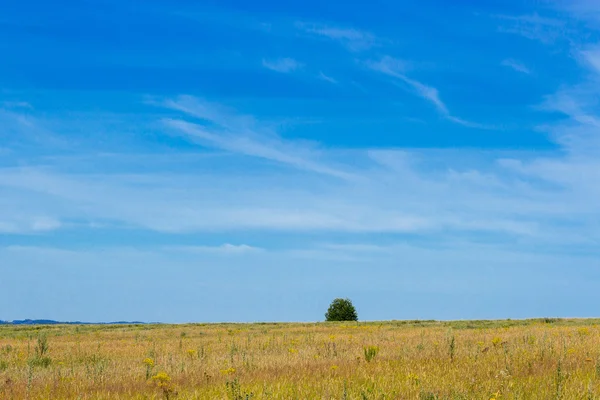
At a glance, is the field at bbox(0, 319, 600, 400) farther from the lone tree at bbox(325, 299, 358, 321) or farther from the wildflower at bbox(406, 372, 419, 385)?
the lone tree at bbox(325, 299, 358, 321)

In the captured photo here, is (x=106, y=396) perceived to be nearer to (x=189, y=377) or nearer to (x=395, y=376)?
(x=189, y=377)

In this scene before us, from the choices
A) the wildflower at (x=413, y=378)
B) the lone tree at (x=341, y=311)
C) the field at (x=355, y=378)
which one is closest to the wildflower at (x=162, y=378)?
the field at (x=355, y=378)

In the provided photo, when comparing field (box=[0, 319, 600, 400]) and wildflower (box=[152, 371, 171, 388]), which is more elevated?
wildflower (box=[152, 371, 171, 388])

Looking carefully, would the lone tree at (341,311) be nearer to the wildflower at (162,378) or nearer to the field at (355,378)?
the field at (355,378)

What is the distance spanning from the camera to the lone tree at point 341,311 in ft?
193

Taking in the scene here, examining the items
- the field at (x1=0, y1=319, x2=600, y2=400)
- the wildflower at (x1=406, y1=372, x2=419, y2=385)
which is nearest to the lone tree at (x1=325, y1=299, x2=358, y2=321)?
the field at (x1=0, y1=319, x2=600, y2=400)

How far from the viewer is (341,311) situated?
59219mm

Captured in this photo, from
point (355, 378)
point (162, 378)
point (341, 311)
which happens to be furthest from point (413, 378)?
point (341, 311)

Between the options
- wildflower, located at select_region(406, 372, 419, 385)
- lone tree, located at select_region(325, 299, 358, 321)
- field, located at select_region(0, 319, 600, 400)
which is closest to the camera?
field, located at select_region(0, 319, 600, 400)

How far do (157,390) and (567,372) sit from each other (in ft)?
19.6

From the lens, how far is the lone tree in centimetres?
5878

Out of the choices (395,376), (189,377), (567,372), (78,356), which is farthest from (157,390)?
(78,356)

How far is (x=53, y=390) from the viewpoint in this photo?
26.1 feet

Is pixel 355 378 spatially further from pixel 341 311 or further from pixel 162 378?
pixel 341 311
